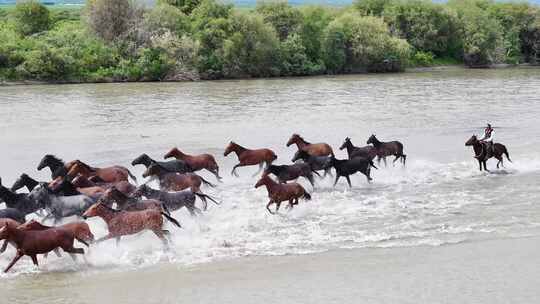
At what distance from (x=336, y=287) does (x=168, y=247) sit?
8.99ft

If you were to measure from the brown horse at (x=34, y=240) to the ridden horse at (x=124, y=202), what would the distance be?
1235 mm

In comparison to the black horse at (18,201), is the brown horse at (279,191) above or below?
below

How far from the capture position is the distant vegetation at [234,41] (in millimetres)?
49875

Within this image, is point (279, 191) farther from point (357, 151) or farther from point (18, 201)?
point (18, 201)

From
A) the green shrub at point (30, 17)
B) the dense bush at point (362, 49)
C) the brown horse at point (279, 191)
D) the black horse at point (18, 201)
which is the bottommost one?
the brown horse at point (279, 191)

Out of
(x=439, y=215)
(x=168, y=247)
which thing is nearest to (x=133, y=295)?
(x=168, y=247)

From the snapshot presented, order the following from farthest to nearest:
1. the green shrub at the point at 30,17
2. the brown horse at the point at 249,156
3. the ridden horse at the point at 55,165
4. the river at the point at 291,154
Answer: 1. the green shrub at the point at 30,17
2. the brown horse at the point at 249,156
3. the ridden horse at the point at 55,165
4. the river at the point at 291,154

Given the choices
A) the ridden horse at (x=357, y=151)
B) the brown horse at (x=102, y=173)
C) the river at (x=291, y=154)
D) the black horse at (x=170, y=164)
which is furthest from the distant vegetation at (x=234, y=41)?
the brown horse at (x=102, y=173)

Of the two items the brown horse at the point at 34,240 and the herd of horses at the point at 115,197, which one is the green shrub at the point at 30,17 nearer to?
the herd of horses at the point at 115,197

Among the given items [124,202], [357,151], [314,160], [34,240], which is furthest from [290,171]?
[34,240]

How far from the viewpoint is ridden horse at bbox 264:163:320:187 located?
44.3 feet

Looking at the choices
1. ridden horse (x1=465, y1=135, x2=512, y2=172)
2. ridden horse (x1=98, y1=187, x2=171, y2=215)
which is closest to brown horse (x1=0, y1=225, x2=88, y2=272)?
ridden horse (x1=98, y1=187, x2=171, y2=215)

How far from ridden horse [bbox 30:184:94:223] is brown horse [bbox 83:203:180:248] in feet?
3.04

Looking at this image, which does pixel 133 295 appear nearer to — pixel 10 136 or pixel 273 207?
pixel 273 207
